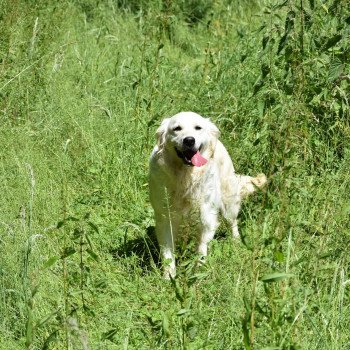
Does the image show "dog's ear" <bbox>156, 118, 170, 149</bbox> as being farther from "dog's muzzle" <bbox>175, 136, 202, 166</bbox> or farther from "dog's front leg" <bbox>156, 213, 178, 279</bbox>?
"dog's front leg" <bbox>156, 213, 178, 279</bbox>

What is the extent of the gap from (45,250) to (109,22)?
14.7 ft

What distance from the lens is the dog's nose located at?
503 cm

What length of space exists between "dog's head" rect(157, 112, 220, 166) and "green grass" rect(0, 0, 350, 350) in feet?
1.13

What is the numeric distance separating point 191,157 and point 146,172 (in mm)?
943

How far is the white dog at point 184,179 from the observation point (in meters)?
5.10

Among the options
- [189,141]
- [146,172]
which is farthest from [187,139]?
[146,172]

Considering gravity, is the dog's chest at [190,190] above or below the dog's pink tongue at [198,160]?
below

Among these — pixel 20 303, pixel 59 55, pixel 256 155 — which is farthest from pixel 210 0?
pixel 20 303

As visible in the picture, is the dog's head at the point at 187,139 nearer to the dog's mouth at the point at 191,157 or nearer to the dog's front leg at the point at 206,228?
the dog's mouth at the point at 191,157

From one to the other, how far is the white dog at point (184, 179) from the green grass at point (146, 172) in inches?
5.7

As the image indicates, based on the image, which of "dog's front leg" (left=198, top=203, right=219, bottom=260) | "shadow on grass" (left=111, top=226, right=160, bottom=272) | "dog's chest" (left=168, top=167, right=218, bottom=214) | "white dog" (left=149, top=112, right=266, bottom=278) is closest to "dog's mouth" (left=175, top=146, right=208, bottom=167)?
"white dog" (left=149, top=112, right=266, bottom=278)

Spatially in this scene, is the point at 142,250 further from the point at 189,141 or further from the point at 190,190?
the point at 189,141

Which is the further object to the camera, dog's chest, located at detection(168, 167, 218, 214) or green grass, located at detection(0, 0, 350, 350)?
dog's chest, located at detection(168, 167, 218, 214)

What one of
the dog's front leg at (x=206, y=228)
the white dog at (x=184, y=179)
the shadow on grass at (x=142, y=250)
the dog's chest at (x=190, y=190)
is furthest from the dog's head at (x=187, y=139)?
the shadow on grass at (x=142, y=250)
